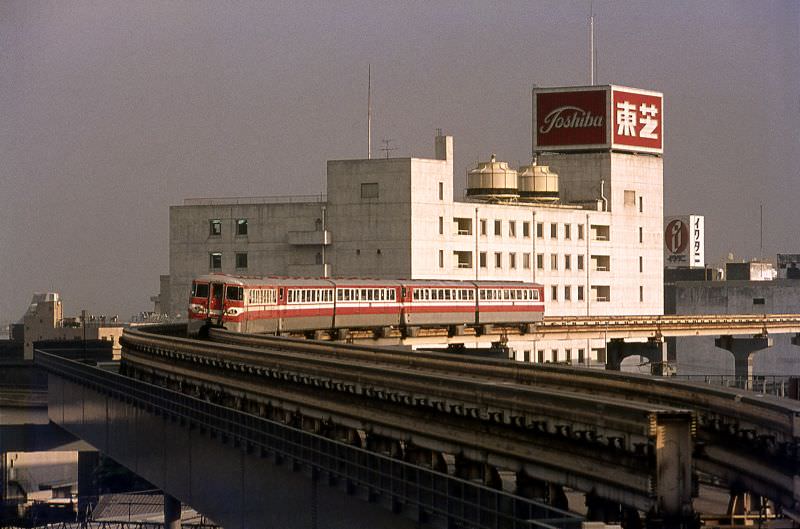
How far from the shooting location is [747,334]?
120 meters

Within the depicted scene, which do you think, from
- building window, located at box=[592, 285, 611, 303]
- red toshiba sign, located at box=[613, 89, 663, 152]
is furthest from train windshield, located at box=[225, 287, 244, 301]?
red toshiba sign, located at box=[613, 89, 663, 152]

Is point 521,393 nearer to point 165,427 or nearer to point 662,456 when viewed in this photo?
point 662,456

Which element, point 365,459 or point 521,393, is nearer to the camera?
point 521,393

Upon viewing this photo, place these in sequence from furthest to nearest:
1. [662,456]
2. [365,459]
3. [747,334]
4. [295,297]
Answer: [747,334] < [295,297] < [365,459] < [662,456]

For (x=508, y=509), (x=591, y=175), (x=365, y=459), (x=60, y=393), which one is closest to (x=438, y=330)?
(x=60, y=393)

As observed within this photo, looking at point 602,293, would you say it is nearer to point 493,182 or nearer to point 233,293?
point 493,182

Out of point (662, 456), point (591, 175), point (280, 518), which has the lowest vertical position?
point (280, 518)

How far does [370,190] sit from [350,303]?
83.6 ft

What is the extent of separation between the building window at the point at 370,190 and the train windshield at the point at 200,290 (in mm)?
37643

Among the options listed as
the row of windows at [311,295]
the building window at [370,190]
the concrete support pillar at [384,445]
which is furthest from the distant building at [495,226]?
the concrete support pillar at [384,445]

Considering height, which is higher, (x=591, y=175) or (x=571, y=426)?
(x=591, y=175)

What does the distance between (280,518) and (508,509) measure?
1500cm

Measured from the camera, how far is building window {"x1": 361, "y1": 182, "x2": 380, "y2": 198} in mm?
108688

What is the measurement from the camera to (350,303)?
84688mm
